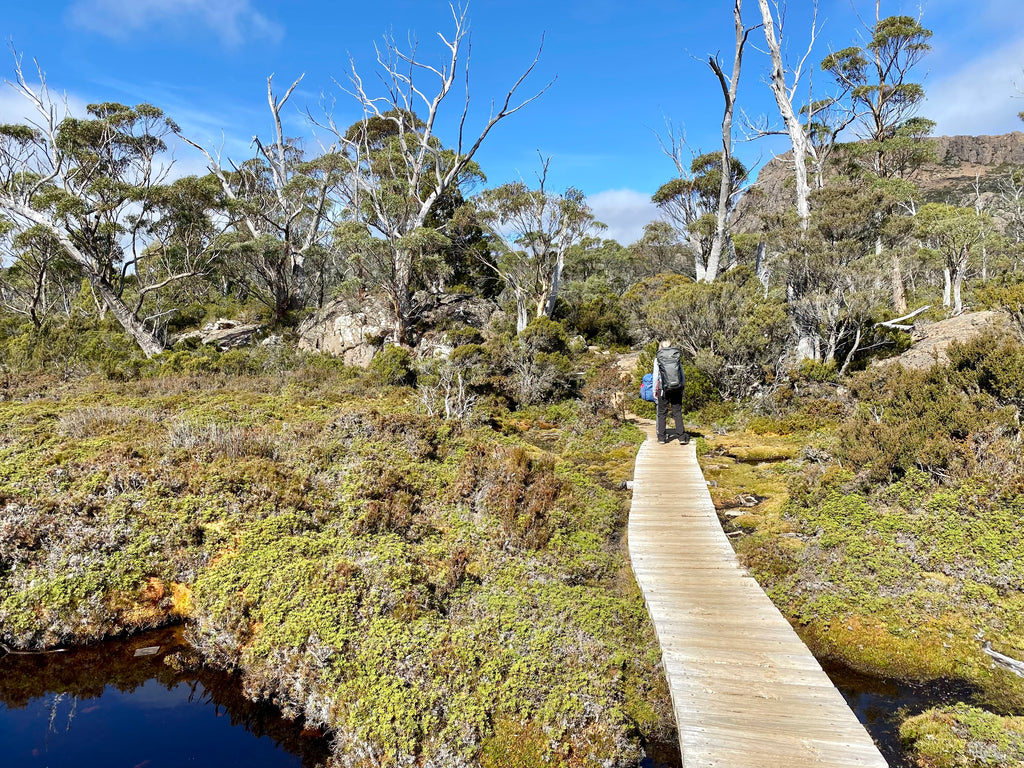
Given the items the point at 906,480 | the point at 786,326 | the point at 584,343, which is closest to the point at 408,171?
the point at 584,343

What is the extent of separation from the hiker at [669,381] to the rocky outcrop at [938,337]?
6.10 metres

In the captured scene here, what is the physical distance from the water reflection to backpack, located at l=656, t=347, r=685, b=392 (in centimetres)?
751

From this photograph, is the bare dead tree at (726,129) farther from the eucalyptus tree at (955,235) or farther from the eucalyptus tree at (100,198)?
the eucalyptus tree at (100,198)

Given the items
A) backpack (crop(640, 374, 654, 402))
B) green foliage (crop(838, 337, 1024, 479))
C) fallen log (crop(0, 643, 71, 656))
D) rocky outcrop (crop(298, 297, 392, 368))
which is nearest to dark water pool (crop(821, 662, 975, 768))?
green foliage (crop(838, 337, 1024, 479))

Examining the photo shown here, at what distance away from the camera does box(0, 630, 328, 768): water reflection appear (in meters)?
4.22

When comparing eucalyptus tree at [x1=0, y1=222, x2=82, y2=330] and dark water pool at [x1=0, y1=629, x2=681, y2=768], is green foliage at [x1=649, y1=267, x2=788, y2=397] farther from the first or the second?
eucalyptus tree at [x1=0, y1=222, x2=82, y2=330]

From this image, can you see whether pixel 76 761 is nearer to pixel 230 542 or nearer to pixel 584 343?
pixel 230 542

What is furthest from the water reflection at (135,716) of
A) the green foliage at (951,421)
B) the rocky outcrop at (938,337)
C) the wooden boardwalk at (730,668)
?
the rocky outcrop at (938,337)

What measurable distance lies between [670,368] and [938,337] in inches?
376

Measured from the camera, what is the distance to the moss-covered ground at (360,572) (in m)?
4.05

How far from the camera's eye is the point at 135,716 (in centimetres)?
467

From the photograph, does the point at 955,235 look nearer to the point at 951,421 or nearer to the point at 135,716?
the point at 951,421

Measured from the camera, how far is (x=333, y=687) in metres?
4.27

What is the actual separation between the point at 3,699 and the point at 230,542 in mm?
2223
